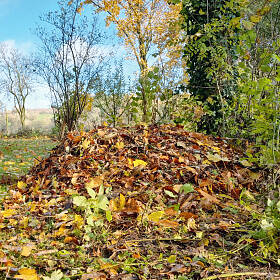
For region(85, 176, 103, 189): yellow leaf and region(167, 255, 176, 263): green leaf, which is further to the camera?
region(85, 176, 103, 189): yellow leaf

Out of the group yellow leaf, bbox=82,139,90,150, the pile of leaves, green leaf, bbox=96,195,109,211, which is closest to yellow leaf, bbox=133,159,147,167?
the pile of leaves

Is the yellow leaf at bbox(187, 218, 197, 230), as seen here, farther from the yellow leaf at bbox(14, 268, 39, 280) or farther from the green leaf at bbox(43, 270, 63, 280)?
the yellow leaf at bbox(14, 268, 39, 280)

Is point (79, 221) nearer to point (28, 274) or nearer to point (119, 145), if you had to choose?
point (28, 274)

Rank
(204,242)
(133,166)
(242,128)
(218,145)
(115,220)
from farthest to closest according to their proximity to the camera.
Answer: (242,128) → (218,145) → (133,166) → (115,220) → (204,242)

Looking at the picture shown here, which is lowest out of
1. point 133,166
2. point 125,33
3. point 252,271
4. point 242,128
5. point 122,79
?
point 252,271

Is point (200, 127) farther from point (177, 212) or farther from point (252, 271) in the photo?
point (252, 271)

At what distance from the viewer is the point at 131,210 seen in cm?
198

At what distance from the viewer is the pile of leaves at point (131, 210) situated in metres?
1.51

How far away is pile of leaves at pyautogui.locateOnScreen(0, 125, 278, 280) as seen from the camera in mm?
1508

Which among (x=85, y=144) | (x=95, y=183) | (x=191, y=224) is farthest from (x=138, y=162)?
(x=191, y=224)

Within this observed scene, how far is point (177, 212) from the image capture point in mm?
1975

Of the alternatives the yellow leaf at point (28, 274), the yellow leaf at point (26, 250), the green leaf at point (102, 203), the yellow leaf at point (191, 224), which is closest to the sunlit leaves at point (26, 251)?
A: the yellow leaf at point (26, 250)

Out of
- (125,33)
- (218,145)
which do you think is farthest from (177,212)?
Result: (125,33)

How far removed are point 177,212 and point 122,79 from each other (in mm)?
7395
